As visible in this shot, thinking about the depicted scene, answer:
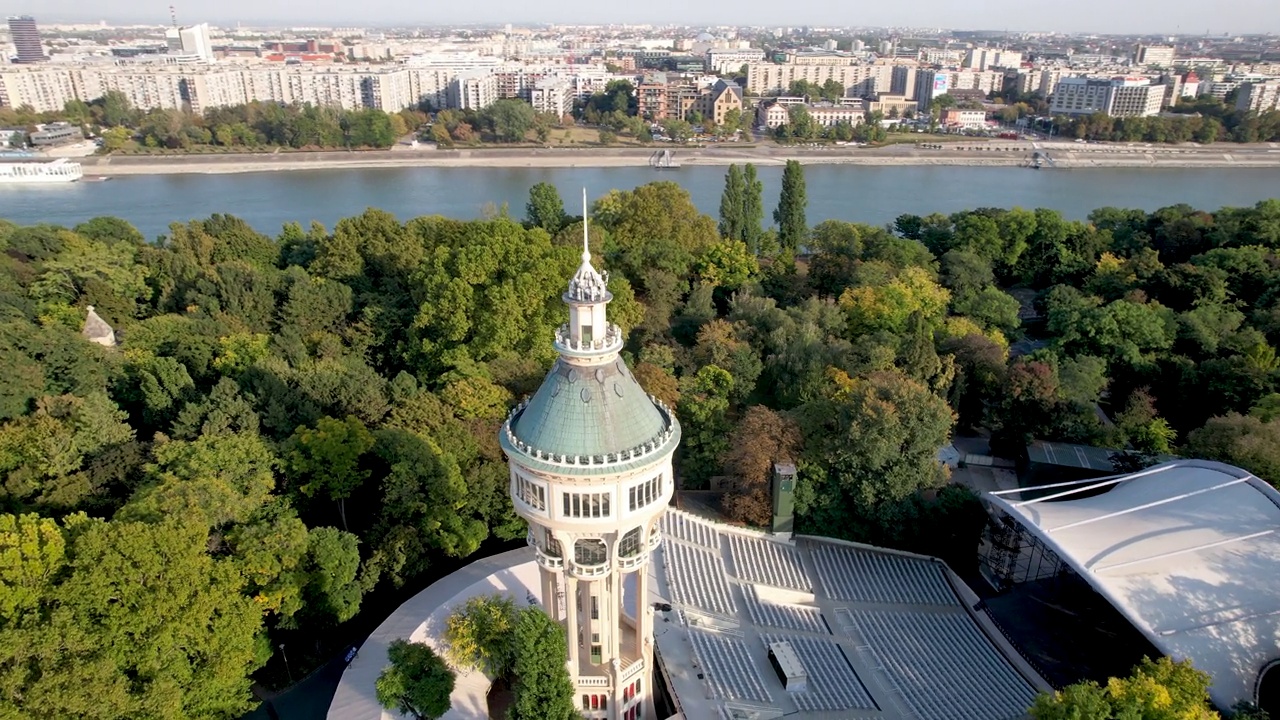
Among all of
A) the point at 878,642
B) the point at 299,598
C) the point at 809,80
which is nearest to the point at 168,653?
the point at 299,598

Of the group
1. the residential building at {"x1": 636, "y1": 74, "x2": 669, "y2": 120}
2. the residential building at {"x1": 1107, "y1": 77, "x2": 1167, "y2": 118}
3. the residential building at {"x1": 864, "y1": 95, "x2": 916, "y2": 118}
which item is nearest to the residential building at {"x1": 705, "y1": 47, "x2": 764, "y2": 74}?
the residential building at {"x1": 864, "y1": 95, "x2": 916, "y2": 118}

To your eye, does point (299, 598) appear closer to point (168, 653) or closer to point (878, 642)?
point (168, 653)

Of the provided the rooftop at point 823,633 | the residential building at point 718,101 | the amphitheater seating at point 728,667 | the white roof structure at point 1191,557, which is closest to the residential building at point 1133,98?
the residential building at point 718,101

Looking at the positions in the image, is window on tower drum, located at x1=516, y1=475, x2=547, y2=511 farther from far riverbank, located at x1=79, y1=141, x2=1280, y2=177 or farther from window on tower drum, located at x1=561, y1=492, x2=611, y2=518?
far riverbank, located at x1=79, y1=141, x2=1280, y2=177

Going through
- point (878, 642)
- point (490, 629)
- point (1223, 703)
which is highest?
point (490, 629)

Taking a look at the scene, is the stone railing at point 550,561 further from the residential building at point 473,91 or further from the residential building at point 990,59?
the residential building at point 990,59
